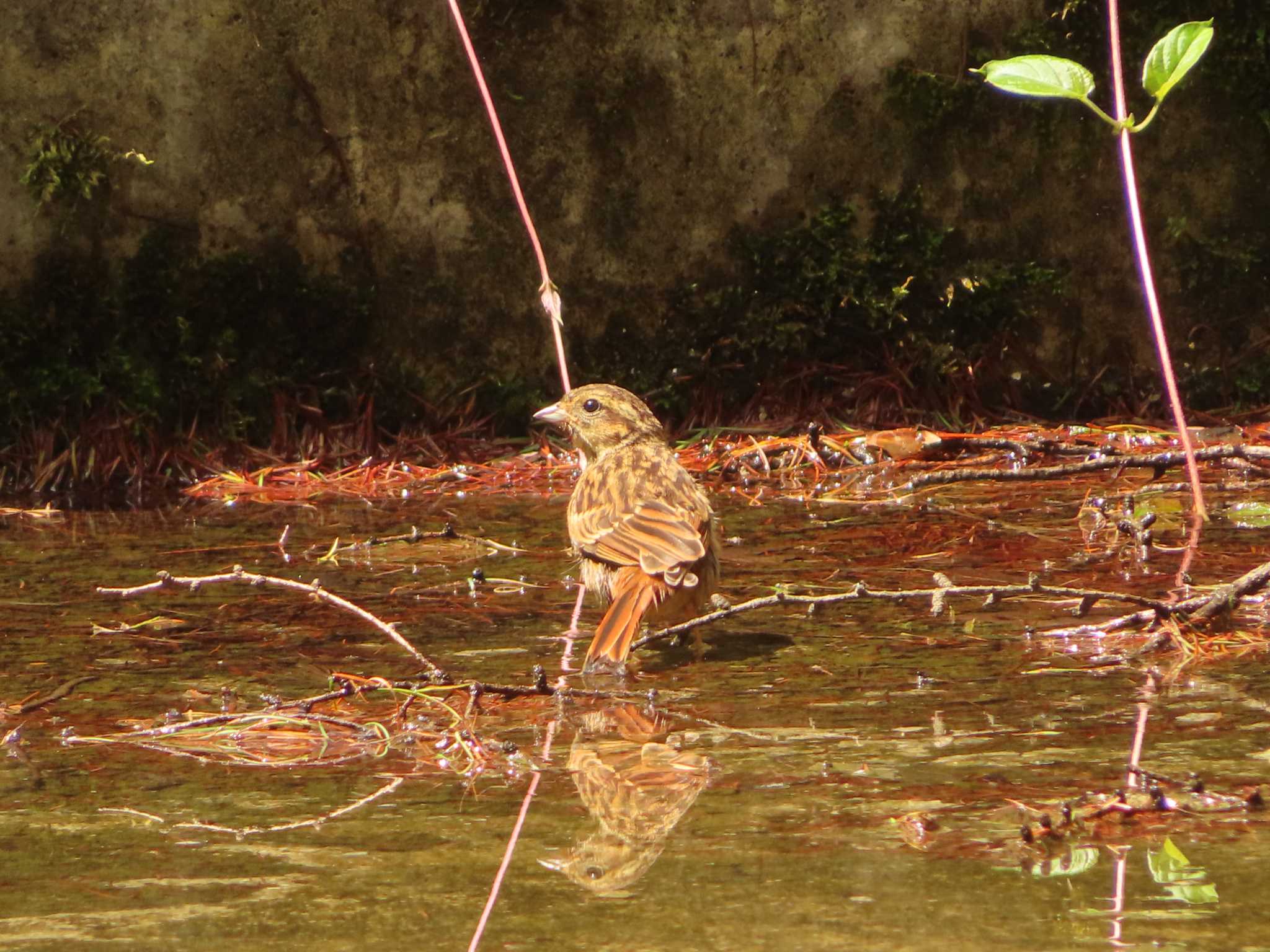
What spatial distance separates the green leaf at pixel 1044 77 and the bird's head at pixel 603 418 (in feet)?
7.54

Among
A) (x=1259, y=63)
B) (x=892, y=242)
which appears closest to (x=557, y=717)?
(x=892, y=242)

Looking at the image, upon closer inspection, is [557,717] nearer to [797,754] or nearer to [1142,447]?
[797,754]

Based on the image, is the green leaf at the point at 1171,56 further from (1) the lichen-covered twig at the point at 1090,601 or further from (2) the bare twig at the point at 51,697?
(2) the bare twig at the point at 51,697

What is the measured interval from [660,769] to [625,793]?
6.7 inches

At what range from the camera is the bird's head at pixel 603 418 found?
6211mm

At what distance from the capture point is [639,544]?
16.0 ft

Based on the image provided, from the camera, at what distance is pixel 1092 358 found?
320 inches

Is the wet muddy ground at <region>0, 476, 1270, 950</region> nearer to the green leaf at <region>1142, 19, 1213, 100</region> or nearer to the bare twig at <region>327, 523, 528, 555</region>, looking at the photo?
the bare twig at <region>327, 523, 528, 555</region>

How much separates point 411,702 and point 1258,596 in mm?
2262

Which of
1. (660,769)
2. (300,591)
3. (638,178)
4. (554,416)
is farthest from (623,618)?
(638,178)

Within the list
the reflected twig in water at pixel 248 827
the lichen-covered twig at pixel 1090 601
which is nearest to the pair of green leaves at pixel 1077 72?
the lichen-covered twig at pixel 1090 601

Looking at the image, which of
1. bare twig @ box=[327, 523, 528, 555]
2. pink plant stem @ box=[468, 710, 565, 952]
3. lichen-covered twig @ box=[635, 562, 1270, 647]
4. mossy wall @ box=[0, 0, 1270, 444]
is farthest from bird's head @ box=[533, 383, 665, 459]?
pink plant stem @ box=[468, 710, 565, 952]

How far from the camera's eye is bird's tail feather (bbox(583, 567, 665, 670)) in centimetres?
438

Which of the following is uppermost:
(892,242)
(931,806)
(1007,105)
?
(1007,105)
